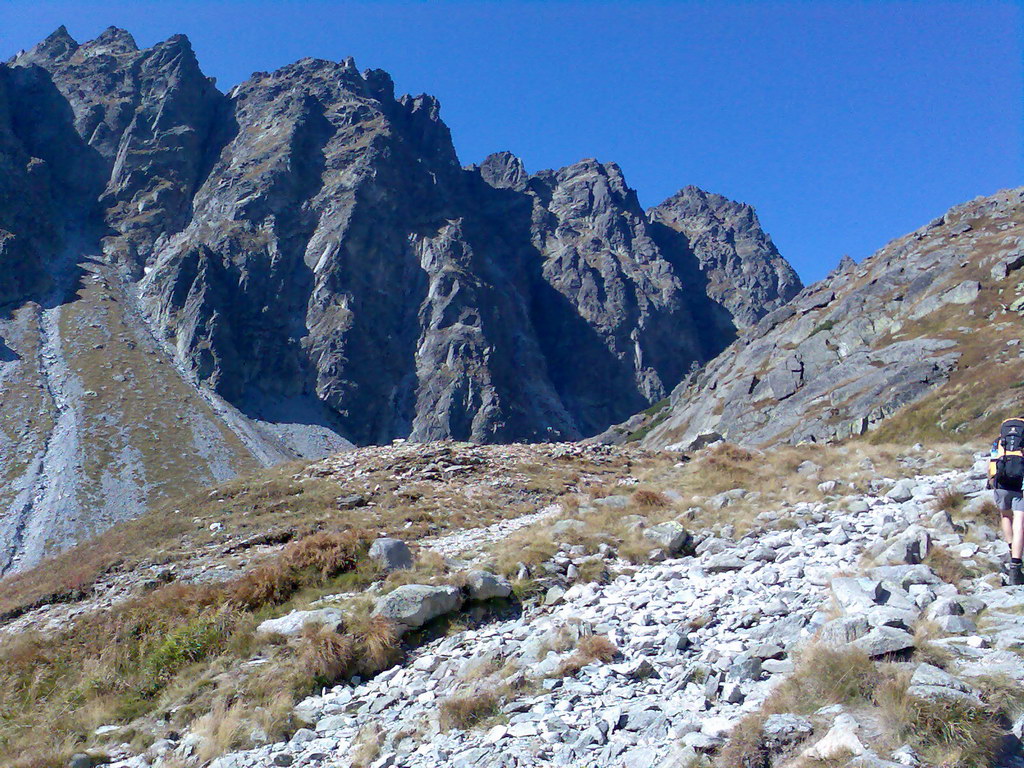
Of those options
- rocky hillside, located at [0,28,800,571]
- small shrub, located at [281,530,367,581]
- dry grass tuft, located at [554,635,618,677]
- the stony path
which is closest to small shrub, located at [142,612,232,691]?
small shrub, located at [281,530,367,581]

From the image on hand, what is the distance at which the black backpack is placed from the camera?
8.94m

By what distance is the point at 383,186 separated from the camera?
7746 inches

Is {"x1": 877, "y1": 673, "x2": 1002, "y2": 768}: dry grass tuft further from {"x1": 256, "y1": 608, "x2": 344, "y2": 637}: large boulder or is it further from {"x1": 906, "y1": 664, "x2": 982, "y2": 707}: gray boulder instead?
{"x1": 256, "y1": 608, "x2": 344, "y2": 637}: large boulder

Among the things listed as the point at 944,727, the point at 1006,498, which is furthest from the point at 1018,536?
the point at 944,727

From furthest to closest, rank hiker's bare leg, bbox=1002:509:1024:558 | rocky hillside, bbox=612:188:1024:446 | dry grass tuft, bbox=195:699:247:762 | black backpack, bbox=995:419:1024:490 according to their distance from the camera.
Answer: rocky hillside, bbox=612:188:1024:446, black backpack, bbox=995:419:1024:490, hiker's bare leg, bbox=1002:509:1024:558, dry grass tuft, bbox=195:699:247:762

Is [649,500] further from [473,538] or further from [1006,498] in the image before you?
[1006,498]

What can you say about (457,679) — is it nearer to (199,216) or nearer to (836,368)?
(836,368)

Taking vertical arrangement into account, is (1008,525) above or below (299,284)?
below

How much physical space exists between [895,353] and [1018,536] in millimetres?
61269

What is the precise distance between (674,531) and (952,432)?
2630 cm

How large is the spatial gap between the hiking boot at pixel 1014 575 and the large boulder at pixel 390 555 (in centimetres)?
991

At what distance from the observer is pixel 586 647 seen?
779 centimetres

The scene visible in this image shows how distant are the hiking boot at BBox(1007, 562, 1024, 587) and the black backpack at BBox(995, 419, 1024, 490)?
76.7 inches

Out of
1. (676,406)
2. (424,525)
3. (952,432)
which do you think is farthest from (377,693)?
(676,406)
